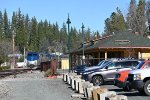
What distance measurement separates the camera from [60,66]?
322 feet

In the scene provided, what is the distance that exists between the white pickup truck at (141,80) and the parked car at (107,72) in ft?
30.3

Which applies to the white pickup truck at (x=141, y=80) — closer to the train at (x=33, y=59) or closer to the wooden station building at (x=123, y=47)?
the wooden station building at (x=123, y=47)

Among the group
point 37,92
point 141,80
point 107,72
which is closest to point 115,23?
point 107,72

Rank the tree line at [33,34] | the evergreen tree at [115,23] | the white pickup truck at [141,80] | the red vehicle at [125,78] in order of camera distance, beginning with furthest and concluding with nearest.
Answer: the tree line at [33,34] → the evergreen tree at [115,23] → the red vehicle at [125,78] → the white pickup truck at [141,80]

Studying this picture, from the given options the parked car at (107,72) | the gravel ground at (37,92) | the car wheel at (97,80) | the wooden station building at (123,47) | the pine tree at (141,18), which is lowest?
the gravel ground at (37,92)

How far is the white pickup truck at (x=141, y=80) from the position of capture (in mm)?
20375

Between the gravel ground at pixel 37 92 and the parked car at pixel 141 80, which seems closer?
the parked car at pixel 141 80

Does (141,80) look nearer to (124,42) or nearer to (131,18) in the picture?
(124,42)

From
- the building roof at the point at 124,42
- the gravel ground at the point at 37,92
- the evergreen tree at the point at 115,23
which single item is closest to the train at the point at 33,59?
the evergreen tree at the point at 115,23

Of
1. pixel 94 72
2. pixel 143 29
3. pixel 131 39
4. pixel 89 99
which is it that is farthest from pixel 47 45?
pixel 89 99

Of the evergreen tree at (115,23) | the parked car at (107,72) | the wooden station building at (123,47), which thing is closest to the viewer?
the parked car at (107,72)

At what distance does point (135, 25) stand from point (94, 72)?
280 ft

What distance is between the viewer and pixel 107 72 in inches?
1202

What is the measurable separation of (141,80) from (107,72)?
10.2m
